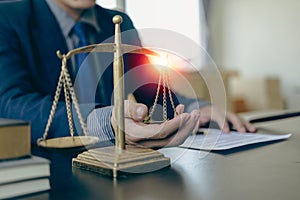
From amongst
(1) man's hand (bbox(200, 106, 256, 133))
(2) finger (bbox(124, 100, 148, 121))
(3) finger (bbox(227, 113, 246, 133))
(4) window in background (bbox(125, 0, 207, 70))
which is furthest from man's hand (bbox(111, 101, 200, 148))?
(4) window in background (bbox(125, 0, 207, 70))

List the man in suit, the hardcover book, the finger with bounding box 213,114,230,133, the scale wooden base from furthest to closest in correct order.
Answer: the finger with bounding box 213,114,230,133, the man in suit, the scale wooden base, the hardcover book

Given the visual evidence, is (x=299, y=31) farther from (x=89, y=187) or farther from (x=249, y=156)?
(x=89, y=187)

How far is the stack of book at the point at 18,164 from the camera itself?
1.64 ft

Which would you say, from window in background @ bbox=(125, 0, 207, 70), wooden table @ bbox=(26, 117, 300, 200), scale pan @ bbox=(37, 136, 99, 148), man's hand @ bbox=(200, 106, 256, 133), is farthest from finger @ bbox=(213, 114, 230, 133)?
window in background @ bbox=(125, 0, 207, 70)

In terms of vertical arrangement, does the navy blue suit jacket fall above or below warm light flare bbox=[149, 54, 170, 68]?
above

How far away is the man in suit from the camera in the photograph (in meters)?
0.71

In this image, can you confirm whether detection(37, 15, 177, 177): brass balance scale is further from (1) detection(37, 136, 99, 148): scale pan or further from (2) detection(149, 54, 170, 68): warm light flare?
(1) detection(37, 136, 99, 148): scale pan

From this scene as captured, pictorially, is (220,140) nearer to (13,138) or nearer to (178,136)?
(178,136)

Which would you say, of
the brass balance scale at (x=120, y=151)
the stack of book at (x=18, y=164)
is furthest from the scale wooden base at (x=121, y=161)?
the stack of book at (x=18, y=164)

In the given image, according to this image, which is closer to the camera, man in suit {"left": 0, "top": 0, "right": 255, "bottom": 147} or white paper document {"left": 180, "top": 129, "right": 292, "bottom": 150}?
man in suit {"left": 0, "top": 0, "right": 255, "bottom": 147}

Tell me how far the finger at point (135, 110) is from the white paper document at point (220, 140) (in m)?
0.19

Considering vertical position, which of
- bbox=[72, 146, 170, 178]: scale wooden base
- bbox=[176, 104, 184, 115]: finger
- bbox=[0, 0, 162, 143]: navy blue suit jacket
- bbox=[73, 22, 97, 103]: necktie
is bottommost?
bbox=[72, 146, 170, 178]: scale wooden base

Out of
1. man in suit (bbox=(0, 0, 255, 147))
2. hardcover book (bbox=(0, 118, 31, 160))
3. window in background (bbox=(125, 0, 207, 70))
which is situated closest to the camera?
hardcover book (bbox=(0, 118, 31, 160))

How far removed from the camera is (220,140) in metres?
0.94
